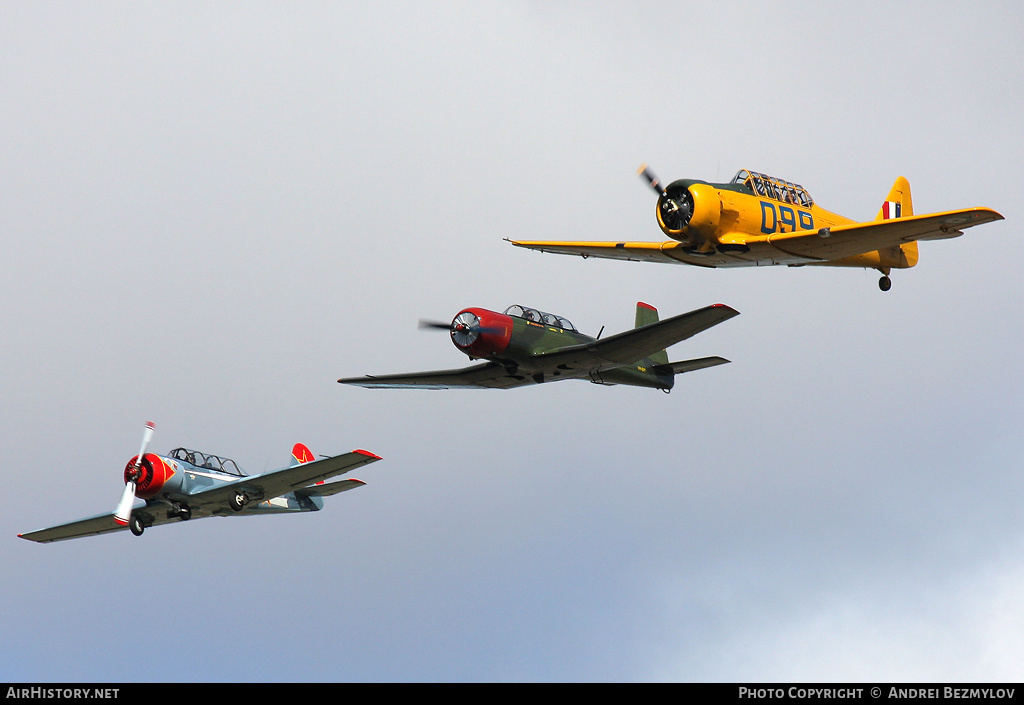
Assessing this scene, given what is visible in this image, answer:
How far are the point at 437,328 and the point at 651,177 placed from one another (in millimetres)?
7380

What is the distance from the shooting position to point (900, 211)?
45.1 meters

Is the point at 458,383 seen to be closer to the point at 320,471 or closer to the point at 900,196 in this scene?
the point at 320,471

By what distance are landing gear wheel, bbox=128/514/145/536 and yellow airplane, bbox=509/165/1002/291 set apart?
18356mm

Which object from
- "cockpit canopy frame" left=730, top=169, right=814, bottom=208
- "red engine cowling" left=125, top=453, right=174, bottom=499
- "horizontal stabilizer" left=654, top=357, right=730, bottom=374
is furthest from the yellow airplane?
"red engine cowling" left=125, top=453, right=174, bottom=499

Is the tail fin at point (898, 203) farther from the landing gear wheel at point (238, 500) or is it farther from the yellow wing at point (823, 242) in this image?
the landing gear wheel at point (238, 500)

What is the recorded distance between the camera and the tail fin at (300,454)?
171ft

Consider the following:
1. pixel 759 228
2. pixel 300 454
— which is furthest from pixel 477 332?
pixel 300 454

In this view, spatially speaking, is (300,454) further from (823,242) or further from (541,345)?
(823,242)

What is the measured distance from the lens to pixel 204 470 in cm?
4441

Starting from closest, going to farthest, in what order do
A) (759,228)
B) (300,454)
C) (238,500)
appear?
(759,228), (238,500), (300,454)

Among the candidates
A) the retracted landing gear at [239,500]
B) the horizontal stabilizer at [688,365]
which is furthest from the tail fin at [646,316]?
the retracted landing gear at [239,500]

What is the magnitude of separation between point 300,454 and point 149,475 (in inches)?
390

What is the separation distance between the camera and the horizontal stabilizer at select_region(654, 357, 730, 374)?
4272 cm
